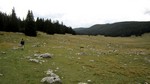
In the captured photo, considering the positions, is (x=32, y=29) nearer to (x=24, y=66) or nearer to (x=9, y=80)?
(x=24, y=66)

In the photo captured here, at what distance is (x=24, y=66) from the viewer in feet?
94.5

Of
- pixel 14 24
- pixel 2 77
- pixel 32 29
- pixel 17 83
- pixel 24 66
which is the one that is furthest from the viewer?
pixel 14 24

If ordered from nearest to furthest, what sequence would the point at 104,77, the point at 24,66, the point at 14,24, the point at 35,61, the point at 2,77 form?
the point at 2,77
the point at 104,77
the point at 24,66
the point at 35,61
the point at 14,24

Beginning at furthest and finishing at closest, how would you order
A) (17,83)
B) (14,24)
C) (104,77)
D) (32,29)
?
1. (14,24)
2. (32,29)
3. (104,77)
4. (17,83)

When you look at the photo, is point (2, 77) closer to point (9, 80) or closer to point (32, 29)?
point (9, 80)

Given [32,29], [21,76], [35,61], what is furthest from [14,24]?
[21,76]

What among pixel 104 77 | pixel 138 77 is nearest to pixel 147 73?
pixel 138 77

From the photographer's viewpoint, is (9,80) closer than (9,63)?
Yes

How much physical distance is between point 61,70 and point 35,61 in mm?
5098

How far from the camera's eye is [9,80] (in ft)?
74.2

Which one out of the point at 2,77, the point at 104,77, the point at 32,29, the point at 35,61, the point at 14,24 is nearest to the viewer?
the point at 2,77

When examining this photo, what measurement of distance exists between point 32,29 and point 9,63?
56.5m

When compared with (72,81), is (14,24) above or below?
above

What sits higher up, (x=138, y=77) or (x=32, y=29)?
(x=32, y=29)
